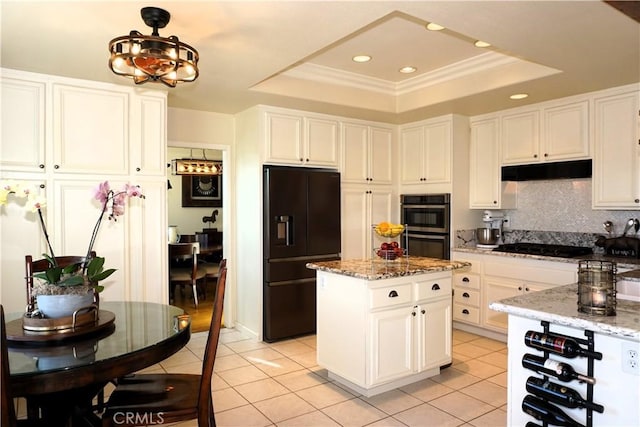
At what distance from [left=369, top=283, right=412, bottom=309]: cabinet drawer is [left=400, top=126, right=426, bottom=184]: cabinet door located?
2.26 meters

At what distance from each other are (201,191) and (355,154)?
4.24 metres

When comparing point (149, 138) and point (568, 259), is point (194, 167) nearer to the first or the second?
point (149, 138)

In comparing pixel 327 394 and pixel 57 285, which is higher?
pixel 57 285

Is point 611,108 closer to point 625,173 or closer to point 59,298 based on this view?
point 625,173

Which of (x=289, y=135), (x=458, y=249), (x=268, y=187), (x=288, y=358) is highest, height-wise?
(x=289, y=135)

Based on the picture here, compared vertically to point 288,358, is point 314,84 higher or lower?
higher

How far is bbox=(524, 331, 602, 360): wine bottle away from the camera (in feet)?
5.47

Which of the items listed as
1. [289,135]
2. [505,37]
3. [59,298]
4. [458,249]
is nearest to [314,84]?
[289,135]

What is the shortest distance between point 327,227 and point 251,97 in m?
1.54

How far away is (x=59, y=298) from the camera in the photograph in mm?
1948

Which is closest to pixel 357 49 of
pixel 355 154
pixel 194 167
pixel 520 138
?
pixel 355 154

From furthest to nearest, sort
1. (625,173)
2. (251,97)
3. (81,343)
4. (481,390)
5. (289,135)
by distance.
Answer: (289,135)
(251,97)
(625,173)
(481,390)
(81,343)

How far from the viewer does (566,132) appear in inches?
158

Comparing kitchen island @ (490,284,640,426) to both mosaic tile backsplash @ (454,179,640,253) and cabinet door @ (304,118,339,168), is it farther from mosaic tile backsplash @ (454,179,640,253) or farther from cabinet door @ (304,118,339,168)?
cabinet door @ (304,118,339,168)
